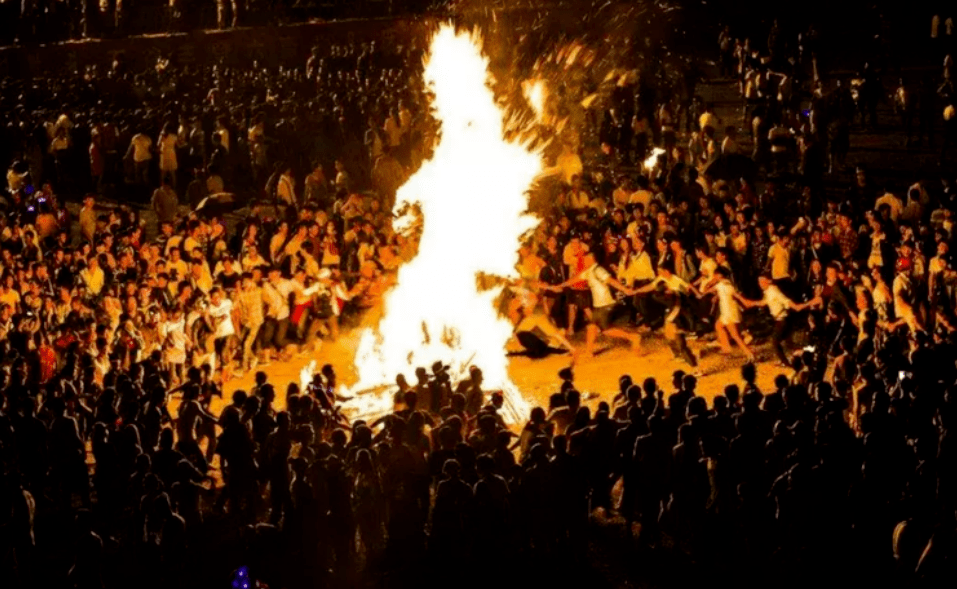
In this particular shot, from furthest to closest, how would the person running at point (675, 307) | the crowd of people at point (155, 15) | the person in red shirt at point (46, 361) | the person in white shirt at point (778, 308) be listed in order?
the crowd of people at point (155, 15) → the person running at point (675, 307) → the person in white shirt at point (778, 308) → the person in red shirt at point (46, 361)

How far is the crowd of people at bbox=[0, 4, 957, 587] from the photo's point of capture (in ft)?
40.7

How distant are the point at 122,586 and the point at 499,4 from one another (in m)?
23.7

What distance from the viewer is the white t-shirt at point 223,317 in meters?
18.2

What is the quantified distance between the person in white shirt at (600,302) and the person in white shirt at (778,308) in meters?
1.59

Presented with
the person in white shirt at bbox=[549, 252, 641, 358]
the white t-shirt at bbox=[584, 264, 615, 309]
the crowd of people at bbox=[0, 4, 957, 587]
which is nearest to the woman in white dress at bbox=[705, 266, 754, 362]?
the crowd of people at bbox=[0, 4, 957, 587]

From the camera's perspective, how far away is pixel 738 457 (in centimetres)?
1251

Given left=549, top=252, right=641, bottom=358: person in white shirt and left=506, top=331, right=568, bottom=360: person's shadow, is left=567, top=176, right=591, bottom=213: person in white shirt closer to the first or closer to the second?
left=549, top=252, right=641, bottom=358: person in white shirt

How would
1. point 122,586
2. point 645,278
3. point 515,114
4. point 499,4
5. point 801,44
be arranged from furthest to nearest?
point 499,4
point 801,44
point 515,114
point 645,278
point 122,586

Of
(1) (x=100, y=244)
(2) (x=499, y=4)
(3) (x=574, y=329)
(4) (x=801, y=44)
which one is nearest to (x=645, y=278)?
(3) (x=574, y=329)

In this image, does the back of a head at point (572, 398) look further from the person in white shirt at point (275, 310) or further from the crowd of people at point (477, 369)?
the person in white shirt at point (275, 310)

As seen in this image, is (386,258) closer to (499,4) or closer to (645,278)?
(645,278)

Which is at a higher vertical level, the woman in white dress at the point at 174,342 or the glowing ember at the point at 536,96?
the glowing ember at the point at 536,96

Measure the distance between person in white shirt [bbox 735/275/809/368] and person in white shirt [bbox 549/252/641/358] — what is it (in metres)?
1.59

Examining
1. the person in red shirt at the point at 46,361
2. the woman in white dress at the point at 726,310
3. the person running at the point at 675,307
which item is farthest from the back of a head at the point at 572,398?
the person in red shirt at the point at 46,361
